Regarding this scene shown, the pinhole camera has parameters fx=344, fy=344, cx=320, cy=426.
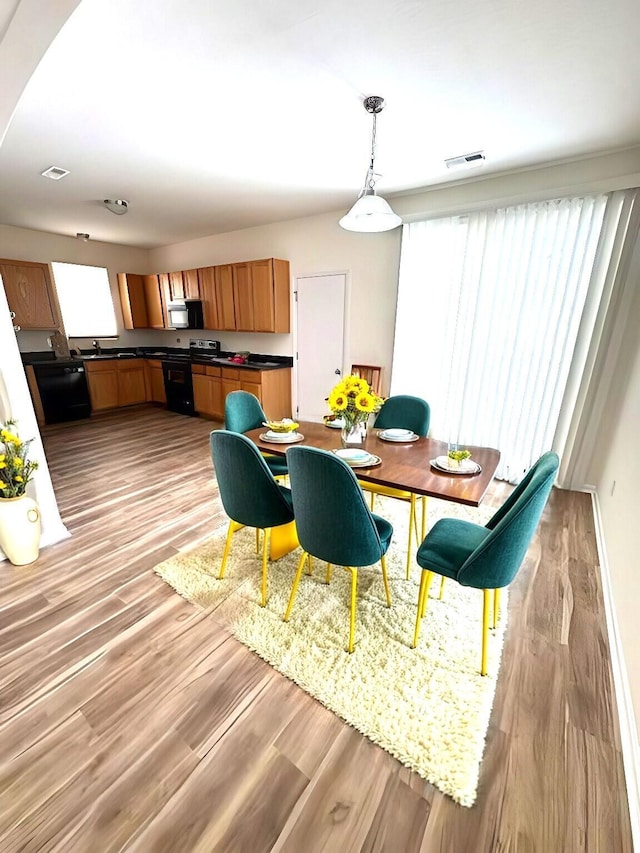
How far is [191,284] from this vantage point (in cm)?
558

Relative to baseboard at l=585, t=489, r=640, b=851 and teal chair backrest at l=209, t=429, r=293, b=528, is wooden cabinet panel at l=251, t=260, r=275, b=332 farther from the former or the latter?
baseboard at l=585, t=489, r=640, b=851

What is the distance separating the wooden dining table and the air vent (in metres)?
2.31

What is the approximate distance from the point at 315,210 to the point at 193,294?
252 cm

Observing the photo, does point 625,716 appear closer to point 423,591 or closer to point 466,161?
point 423,591

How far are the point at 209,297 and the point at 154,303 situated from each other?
1.58 meters

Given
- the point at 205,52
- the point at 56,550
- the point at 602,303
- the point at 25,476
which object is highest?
the point at 205,52

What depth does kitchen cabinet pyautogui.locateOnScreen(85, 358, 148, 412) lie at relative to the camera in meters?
5.63

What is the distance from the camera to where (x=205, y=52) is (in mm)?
1688

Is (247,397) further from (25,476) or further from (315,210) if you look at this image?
(315,210)

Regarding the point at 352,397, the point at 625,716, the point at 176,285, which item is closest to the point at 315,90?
the point at 352,397

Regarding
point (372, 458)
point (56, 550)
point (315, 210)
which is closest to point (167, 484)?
point (56, 550)

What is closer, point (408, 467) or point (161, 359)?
point (408, 467)

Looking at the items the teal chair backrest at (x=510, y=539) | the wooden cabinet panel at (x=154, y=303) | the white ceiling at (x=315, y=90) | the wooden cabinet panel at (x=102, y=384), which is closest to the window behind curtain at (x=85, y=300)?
the wooden cabinet panel at (x=154, y=303)

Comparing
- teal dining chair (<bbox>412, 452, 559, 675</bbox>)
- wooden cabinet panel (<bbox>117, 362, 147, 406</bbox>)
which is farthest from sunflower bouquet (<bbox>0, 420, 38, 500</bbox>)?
wooden cabinet panel (<bbox>117, 362, 147, 406</bbox>)
